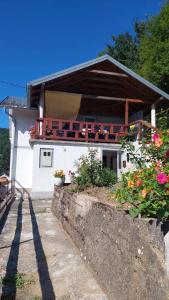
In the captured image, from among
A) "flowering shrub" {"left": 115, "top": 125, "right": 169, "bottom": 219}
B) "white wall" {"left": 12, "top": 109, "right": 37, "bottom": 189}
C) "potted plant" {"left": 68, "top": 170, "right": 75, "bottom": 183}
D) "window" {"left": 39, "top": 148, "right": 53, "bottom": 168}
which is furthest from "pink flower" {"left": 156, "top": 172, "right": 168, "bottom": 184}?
"white wall" {"left": 12, "top": 109, "right": 37, "bottom": 189}

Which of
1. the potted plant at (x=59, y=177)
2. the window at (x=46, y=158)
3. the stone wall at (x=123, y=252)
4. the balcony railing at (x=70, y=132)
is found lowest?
the stone wall at (x=123, y=252)

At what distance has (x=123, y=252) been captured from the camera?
155 inches

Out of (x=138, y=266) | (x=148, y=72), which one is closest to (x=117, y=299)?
(x=138, y=266)

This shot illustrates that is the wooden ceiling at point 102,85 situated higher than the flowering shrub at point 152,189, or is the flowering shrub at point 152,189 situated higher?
the wooden ceiling at point 102,85

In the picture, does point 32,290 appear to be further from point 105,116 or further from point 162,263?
point 105,116

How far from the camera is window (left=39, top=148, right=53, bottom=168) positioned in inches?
577

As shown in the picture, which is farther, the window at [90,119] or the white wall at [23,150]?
the window at [90,119]

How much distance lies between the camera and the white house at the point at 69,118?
48.7 feet

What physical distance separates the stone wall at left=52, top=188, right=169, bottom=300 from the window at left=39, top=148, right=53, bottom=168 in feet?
27.7

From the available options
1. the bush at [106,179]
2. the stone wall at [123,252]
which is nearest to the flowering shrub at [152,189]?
the stone wall at [123,252]

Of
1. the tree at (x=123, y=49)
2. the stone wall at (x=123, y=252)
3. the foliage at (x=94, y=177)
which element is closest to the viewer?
the stone wall at (x=123, y=252)

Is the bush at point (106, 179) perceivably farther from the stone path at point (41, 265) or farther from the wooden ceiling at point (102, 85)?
the wooden ceiling at point (102, 85)

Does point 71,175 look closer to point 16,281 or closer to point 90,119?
point 90,119

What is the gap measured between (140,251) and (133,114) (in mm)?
17622
